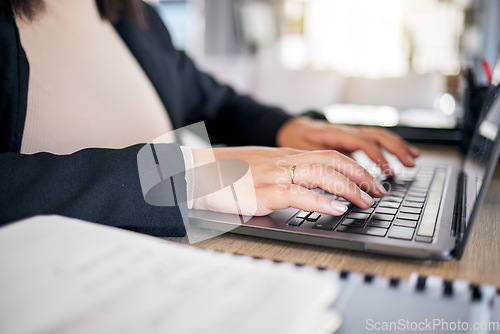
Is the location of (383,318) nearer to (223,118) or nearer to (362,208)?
(362,208)

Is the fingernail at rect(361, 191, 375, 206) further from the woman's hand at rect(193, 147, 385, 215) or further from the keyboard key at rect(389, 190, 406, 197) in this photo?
the keyboard key at rect(389, 190, 406, 197)

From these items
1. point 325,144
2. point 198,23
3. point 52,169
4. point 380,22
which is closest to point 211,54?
point 198,23

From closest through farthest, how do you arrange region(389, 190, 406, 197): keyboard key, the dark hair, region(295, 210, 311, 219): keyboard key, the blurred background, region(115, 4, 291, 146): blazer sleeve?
region(295, 210, 311, 219): keyboard key
region(389, 190, 406, 197): keyboard key
the dark hair
region(115, 4, 291, 146): blazer sleeve
the blurred background

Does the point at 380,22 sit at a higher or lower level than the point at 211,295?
Answer: higher

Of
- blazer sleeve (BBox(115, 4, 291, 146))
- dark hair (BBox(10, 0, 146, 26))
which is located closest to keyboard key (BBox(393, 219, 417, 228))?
blazer sleeve (BBox(115, 4, 291, 146))

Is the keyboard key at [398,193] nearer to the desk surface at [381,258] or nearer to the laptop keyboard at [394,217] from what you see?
the laptop keyboard at [394,217]

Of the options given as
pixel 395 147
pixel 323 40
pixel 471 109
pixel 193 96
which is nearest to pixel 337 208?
pixel 395 147

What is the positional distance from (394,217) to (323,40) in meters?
4.20

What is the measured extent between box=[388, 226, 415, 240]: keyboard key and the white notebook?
0.17 m

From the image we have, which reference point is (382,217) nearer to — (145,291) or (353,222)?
(353,222)

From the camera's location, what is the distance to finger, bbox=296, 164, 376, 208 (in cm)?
45

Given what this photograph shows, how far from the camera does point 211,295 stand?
9.1 inches

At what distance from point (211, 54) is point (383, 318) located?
4098 mm

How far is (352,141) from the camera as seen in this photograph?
0.74 metres
